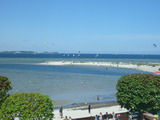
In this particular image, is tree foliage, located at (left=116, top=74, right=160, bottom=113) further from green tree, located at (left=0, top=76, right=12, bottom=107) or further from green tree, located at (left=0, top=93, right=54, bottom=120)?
green tree, located at (left=0, top=76, right=12, bottom=107)

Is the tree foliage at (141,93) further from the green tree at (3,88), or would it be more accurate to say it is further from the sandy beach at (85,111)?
the green tree at (3,88)

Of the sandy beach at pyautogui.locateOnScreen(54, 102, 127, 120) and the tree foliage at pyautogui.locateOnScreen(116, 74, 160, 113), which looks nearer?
the tree foliage at pyautogui.locateOnScreen(116, 74, 160, 113)

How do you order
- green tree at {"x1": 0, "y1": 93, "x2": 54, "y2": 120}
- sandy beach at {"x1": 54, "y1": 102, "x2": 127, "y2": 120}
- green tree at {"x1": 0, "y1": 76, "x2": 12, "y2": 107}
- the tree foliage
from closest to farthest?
green tree at {"x1": 0, "y1": 93, "x2": 54, "y2": 120}, green tree at {"x1": 0, "y1": 76, "x2": 12, "y2": 107}, the tree foliage, sandy beach at {"x1": 54, "y1": 102, "x2": 127, "y2": 120}

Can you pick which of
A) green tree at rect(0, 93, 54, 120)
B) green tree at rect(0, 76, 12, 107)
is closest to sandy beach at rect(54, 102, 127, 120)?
green tree at rect(0, 76, 12, 107)

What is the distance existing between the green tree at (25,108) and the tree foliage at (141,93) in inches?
281

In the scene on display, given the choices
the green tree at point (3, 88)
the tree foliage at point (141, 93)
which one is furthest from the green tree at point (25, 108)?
the tree foliage at point (141, 93)

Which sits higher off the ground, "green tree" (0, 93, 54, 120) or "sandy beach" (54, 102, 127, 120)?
"green tree" (0, 93, 54, 120)

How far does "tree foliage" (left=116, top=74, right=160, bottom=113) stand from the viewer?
16797 millimetres

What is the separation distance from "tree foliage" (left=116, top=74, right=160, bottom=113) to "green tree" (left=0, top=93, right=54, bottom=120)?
7.14 m

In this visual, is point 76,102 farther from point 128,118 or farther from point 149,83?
point 149,83

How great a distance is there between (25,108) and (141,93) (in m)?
8.99

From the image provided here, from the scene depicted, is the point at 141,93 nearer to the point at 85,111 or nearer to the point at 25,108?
the point at 85,111

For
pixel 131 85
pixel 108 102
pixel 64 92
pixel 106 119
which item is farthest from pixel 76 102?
pixel 131 85

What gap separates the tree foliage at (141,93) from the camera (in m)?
16.8
